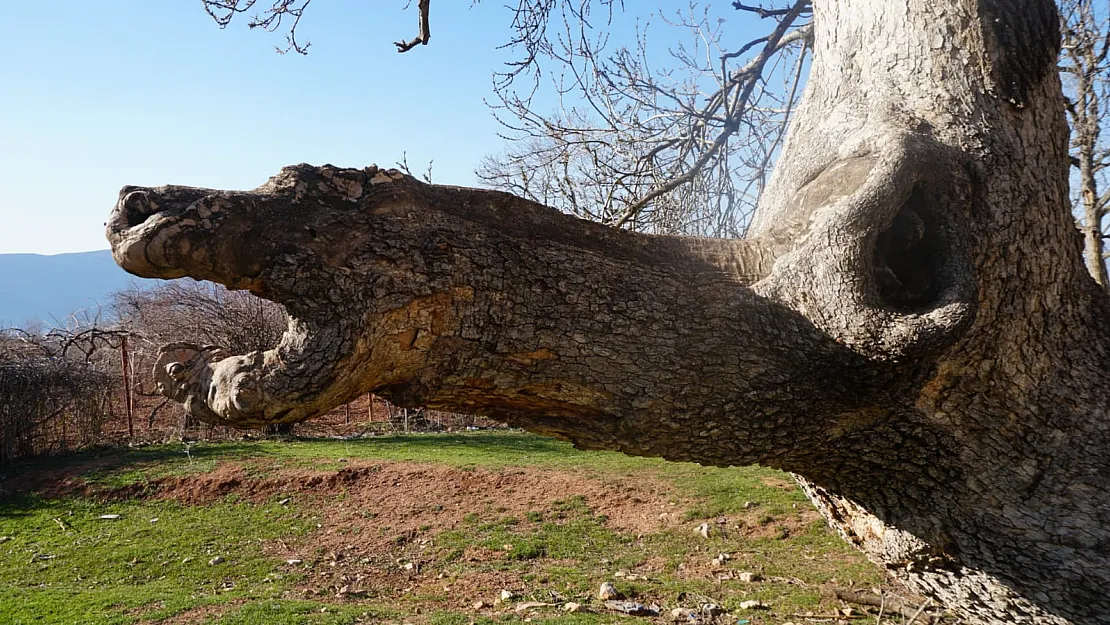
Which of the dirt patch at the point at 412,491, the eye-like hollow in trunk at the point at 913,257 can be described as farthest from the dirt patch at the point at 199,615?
the eye-like hollow in trunk at the point at 913,257

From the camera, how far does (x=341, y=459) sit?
11.7 metres

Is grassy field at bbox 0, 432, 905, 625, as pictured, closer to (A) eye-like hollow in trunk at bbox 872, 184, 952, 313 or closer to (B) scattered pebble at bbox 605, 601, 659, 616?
(B) scattered pebble at bbox 605, 601, 659, 616

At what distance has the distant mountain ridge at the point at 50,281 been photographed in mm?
130375

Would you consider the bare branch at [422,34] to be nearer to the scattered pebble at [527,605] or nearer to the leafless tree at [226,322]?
the scattered pebble at [527,605]

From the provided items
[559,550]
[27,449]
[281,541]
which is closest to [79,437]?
[27,449]

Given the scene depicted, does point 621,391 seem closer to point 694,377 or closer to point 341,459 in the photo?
point 694,377

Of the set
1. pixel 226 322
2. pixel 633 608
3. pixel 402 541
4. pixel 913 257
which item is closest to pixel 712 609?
pixel 633 608

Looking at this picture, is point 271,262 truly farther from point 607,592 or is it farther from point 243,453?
point 243,453

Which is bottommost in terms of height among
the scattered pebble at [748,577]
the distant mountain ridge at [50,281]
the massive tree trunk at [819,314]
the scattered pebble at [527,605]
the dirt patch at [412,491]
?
the scattered pebble at [527,605]

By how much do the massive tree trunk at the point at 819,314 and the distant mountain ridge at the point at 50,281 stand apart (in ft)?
468

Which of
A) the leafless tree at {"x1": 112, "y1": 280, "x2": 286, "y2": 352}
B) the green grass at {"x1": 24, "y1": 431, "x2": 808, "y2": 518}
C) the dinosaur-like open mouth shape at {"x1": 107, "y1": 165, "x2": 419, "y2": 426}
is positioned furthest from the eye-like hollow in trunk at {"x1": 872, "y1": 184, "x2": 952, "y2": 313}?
the leafless tree at {"x1": 112, "y1": 280, "x2": 286, "y2": 352}

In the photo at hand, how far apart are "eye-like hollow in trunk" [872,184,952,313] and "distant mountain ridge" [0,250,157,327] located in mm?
143166

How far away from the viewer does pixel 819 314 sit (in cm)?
219

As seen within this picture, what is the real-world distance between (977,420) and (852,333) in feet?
1.96
